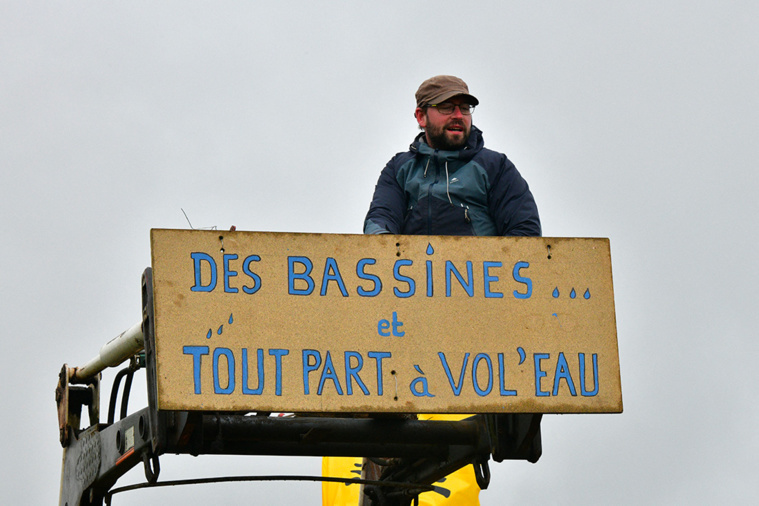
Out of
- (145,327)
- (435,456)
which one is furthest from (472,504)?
(145,327)

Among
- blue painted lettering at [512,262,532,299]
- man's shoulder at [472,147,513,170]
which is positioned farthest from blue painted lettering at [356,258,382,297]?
man's shoulder at [472,147,513,170]

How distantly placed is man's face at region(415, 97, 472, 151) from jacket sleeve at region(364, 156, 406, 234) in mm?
259

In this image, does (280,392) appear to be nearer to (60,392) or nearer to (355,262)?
(355,262)

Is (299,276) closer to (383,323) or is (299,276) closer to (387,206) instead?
(383,323)

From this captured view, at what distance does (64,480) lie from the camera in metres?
8.19

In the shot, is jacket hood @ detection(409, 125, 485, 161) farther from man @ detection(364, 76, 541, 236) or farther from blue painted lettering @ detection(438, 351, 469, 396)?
blue painted lettering @ detection(438, 351, 469, 396)

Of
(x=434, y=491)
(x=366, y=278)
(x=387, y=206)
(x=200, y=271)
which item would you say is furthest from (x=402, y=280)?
(x=434, y=491)

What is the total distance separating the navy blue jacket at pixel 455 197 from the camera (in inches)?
311

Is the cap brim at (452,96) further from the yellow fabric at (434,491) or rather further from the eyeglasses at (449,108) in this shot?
the yellow fabric at (434,491)

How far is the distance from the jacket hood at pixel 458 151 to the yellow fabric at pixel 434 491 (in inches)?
55.9

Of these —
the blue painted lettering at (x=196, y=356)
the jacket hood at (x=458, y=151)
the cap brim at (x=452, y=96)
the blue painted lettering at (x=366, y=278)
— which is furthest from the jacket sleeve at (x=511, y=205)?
the blue painted lettering at (x=196, y=356)

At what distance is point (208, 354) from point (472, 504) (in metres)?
2.79

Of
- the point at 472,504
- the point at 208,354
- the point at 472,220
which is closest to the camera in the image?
the point at 208,354

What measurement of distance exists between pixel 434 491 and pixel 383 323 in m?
2.30
